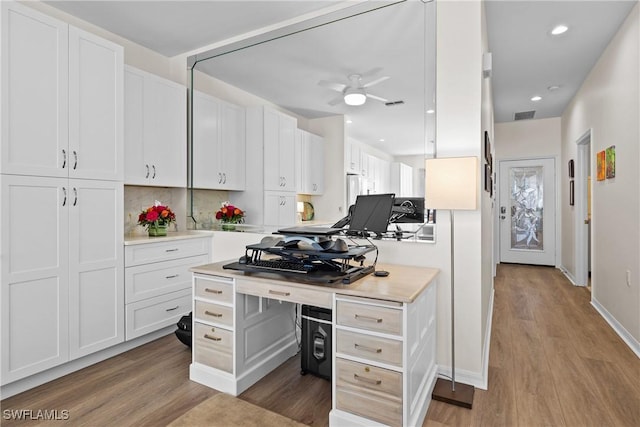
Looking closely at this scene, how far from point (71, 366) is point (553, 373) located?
132 inches

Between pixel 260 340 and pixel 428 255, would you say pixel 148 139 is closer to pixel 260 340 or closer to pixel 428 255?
pixel 260 340

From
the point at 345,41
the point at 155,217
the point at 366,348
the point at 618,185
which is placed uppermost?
the point at 345,41

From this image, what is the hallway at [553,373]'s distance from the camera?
1901 millimetres

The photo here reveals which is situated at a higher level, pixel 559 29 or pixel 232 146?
pixel 559 29

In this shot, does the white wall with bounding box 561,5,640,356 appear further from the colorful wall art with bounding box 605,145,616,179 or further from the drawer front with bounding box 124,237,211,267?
the drawer front with bounding box 124,237,211,267

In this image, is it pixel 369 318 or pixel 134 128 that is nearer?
pixel 369 318

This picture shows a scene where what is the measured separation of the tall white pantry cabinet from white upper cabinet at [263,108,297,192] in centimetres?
117

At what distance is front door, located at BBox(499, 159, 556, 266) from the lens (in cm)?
628

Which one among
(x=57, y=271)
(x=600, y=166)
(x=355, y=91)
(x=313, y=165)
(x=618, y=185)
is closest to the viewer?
(x=57, y=271)

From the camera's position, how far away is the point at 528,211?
6.46 meters

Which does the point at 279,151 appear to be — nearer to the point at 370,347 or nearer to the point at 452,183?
the point at 452,183

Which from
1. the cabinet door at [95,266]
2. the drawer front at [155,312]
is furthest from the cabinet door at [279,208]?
the cabinet door at [95,266]

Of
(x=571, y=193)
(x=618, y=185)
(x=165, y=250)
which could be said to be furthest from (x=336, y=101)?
(x=571, y=193)

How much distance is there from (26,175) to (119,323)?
1236mm
